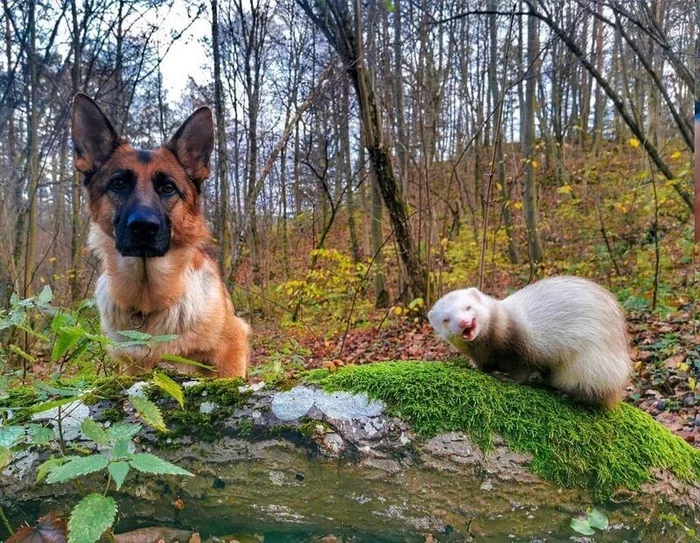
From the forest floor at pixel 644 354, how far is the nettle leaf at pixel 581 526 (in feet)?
4.17

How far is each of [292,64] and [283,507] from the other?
539 inches

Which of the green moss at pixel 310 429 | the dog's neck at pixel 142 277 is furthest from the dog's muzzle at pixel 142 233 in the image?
the green moss at pixel 310 429

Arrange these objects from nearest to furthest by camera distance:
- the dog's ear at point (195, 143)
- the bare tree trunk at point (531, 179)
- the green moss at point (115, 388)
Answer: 1. the green moss at point (115, 388)
2. the dog's ear at point (195, 143)
3. the bare tree trunk at point (531, 179)

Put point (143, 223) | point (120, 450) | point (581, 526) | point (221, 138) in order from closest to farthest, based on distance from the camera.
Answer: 1. point (120, 450)
2. point (581, 526)
3. point (143, 223)
4. point (221, 138)

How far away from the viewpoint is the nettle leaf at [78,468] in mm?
1286

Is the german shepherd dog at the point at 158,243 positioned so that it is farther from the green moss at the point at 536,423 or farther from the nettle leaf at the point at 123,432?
the nettle leaf at the point at 123,432

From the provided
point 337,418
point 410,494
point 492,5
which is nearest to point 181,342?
point 337,418

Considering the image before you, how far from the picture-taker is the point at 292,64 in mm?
14164

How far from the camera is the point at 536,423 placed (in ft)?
7.88

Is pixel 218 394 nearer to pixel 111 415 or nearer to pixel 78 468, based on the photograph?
pixel 111 415

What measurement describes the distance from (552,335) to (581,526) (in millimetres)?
1022

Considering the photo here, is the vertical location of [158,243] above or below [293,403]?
above

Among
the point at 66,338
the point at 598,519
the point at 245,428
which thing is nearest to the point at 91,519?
the point at 66,338

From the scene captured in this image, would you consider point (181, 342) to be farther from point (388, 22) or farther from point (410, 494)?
point (388, 22)
